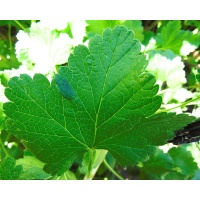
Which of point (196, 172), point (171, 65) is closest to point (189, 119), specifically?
point (171, 65)

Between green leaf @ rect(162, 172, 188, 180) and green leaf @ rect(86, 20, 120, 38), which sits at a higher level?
green leaf @ rect(86, 20, 120, 38)

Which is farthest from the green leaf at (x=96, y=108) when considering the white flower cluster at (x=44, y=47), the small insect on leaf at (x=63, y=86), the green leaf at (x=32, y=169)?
the white flower cluster at (x=44, y=47)

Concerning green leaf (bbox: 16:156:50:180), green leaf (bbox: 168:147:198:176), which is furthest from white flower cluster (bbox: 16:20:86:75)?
green leaf (bbox: 168:147:198:176)

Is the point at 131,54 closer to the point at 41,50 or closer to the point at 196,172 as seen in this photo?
the point at 41,50

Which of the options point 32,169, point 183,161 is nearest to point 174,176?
point 183,161

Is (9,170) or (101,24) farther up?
(101,24)

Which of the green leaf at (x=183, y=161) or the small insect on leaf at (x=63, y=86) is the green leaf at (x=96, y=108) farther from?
the green leaf at (x=183, y=161)

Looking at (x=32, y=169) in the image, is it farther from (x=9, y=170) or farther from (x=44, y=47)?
(x=44, y=47)

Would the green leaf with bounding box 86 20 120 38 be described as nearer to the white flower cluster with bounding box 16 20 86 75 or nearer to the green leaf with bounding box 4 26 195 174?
the white flower cluster with bounding box 16 20 86 75
